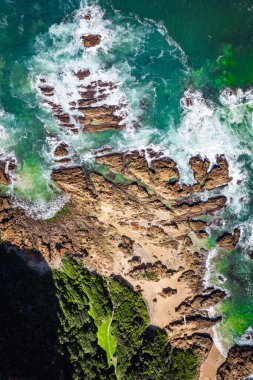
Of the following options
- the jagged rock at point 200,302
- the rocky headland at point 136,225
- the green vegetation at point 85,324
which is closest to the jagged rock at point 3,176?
the rocky headland at point 136,225

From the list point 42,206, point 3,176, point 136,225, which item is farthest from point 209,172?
point 3,176

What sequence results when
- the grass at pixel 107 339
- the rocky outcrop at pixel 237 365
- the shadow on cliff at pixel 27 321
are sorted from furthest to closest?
the rocky outcrop at pixel 237 365
the grass at pixel 107 339
the shadow on cliff at pixel 27 321

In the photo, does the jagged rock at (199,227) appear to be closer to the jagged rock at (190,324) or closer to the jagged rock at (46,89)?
the jagged rock at (190,324)

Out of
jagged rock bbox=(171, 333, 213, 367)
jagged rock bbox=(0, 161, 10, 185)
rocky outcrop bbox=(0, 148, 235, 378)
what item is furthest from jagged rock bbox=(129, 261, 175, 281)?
jagged rock bbox=(0, 161, 10, 185)

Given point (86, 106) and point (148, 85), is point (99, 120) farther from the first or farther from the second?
point (148, 85)

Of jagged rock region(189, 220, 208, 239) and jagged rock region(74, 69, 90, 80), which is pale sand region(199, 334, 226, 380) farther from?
jagged rock region(74, 69, 90, 80)

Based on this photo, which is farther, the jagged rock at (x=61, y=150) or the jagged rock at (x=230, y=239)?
the jagged rock at (x=230, y=239)
